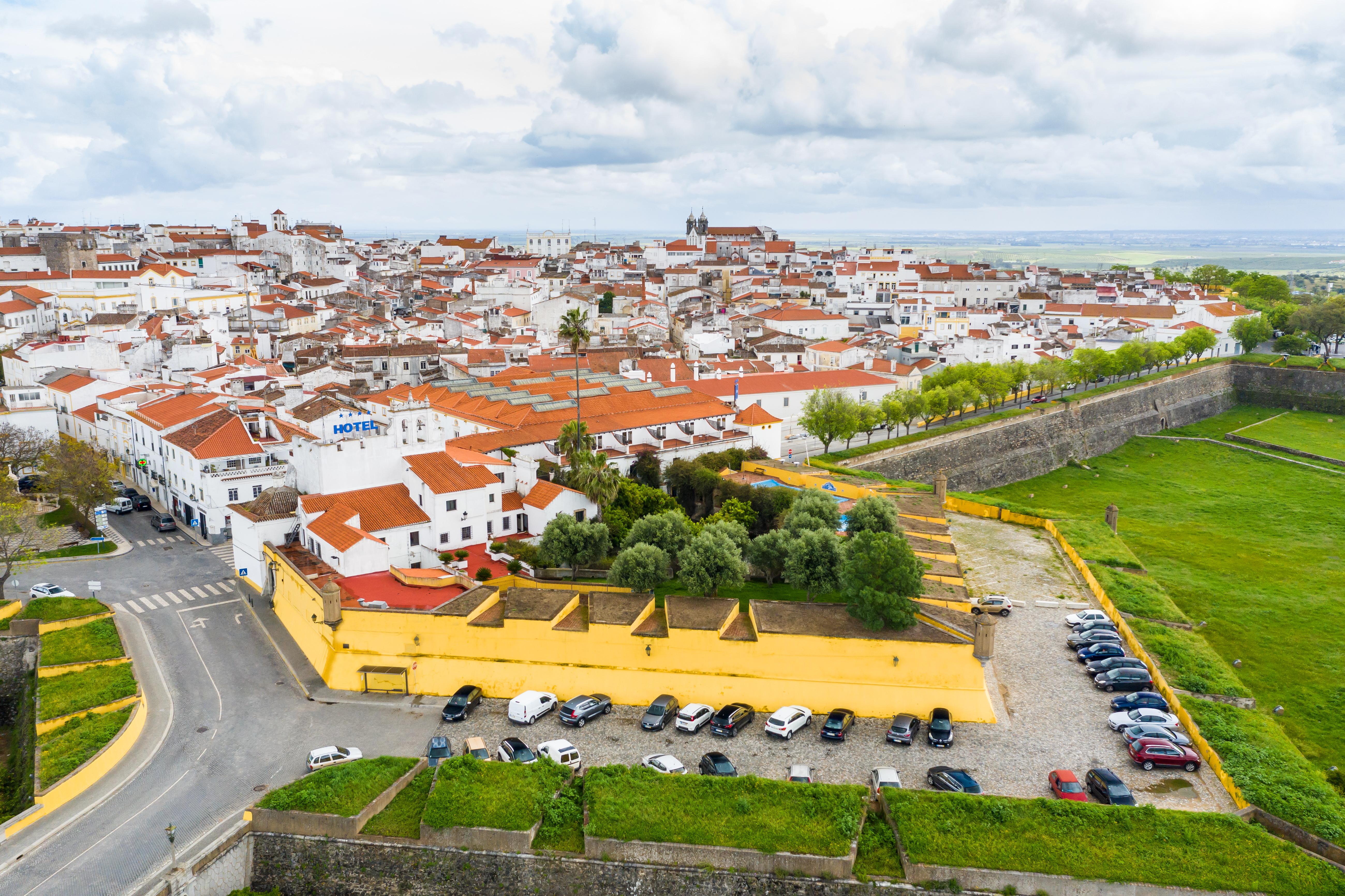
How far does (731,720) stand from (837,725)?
307 centimetres

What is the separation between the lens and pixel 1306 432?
78.2 metres

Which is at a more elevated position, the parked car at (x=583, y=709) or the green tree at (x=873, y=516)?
the green tree at (x=873, y=516)

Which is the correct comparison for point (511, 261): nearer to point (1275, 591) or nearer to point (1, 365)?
point (1, 365)

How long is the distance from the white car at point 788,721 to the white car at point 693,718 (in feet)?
5.90

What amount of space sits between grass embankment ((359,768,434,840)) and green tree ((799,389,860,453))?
36452 millimetres

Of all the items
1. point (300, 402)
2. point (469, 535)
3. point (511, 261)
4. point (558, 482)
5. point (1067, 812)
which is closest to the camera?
point (1067, 812)

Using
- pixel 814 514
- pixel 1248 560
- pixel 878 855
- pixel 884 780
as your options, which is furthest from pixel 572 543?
pixel 1248 560

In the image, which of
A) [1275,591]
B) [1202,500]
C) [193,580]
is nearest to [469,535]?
[193,580]

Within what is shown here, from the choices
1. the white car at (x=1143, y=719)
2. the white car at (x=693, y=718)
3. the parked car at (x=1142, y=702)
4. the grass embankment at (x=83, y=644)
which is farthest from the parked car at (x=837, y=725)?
the grass embankment at (x=83, y=644)

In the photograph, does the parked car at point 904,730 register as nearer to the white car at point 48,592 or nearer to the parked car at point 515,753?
the parked car at point 515,753

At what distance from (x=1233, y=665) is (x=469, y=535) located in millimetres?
30203

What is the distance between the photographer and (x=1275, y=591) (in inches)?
1719

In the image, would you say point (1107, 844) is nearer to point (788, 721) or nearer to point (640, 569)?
point (788, 721)

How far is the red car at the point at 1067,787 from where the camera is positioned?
22875 mm
